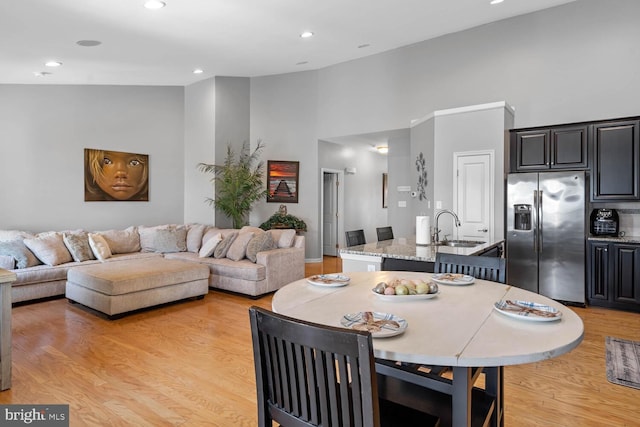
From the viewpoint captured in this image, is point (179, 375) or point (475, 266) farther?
point (179, 375)

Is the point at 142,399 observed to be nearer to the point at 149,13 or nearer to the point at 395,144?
the point at 149,13

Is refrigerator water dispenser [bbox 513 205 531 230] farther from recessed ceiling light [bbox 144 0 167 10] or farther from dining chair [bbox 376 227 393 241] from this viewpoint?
recessed ceiling light [bbox 144 0 167 10]

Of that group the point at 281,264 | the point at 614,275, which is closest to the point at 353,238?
the point at 281,264

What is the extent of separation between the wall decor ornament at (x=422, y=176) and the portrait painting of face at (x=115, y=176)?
15.7 feet

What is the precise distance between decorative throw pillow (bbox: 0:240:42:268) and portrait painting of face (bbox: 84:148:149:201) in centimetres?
171

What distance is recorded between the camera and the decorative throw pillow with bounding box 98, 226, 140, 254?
5941 millimetres

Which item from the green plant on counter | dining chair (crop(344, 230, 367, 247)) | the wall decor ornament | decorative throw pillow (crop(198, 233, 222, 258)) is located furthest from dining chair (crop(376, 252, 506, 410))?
the green plant on counter

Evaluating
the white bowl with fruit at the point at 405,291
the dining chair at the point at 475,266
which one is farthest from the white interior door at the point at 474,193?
the white bowl with fruit at the point at 405,291

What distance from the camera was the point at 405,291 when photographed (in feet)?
5.55

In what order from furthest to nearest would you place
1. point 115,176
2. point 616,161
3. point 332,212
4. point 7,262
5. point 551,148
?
point 332,212 → point 115,176 → point 551,148 → point 7,262 → point 616,161

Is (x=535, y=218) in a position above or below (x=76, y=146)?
below

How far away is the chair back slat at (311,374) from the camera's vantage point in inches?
38.5

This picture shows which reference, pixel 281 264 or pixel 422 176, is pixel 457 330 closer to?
pixel 281 264

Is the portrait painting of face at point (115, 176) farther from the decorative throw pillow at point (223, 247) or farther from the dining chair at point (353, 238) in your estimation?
the dining chair at point (353, 238)
